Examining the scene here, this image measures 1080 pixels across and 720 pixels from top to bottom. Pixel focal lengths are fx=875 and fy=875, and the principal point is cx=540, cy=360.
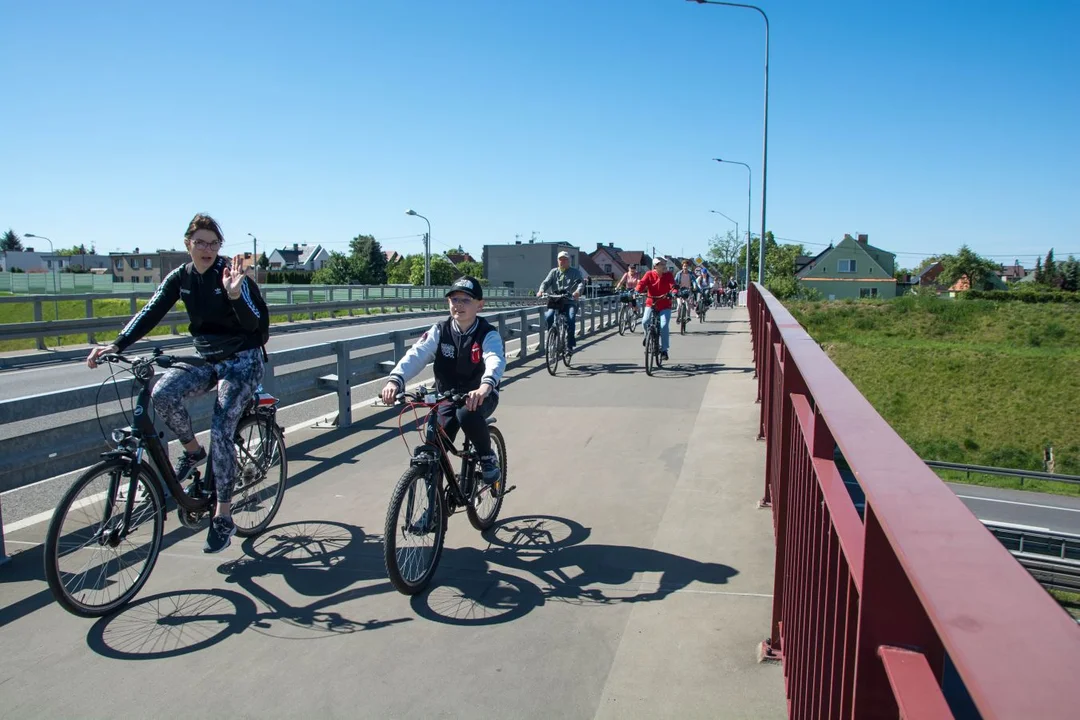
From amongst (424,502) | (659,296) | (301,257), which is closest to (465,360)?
(424,502)

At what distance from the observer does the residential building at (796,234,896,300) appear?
376ft

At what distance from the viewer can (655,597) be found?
4.40 meters

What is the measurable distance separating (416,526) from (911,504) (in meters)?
3.32

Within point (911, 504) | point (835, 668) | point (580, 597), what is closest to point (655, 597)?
point (580, 597)

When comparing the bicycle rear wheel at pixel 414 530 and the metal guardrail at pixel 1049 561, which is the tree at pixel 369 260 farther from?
the bicycle rear wheel at pixel 414 530

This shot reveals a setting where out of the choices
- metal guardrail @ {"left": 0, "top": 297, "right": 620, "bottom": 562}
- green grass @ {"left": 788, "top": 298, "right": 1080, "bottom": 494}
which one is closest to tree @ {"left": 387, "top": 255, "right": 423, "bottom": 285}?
green grass @ {"left": 788, "top": 298, "right": 1080, "bottom": 494}

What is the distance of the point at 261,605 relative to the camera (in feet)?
14.3

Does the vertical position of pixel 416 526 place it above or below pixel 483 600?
above

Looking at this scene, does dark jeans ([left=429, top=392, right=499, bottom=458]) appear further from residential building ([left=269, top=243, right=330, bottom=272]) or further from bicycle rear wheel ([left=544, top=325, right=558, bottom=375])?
residential building ([left=269, top=243, right=330, bottom=272])

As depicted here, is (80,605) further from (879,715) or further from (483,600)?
(879,715)

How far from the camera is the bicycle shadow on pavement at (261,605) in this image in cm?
397

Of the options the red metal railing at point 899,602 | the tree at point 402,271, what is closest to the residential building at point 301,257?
the tree at point 402,271

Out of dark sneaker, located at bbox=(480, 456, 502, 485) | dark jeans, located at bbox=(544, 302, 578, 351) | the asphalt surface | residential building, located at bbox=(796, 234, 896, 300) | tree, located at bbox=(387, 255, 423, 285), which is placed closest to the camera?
the asphalt surface

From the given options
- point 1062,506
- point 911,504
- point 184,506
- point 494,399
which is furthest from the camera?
point 1062,506
